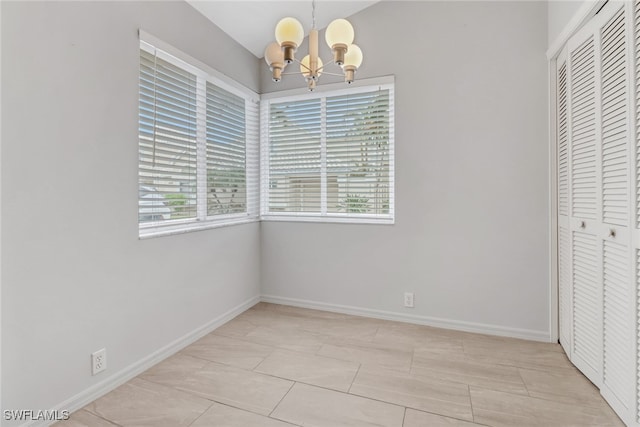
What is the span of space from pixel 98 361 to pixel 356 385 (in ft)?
5.03

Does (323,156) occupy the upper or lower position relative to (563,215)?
upper

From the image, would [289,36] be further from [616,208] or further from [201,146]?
[616,208]

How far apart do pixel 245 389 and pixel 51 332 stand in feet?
3.51

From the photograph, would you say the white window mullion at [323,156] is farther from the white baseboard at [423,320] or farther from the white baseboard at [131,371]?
the white baseboard at [131,371]

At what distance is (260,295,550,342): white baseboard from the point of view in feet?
8.30

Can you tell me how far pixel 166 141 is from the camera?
228 centimetres

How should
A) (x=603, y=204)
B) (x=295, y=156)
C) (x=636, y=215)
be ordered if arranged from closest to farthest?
(x=636, y=215) < (x=603, y=204) < (x=295, y=156)

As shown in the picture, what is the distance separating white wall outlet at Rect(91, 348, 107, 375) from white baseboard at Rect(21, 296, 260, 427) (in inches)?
3.3

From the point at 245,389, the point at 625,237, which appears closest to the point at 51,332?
the point at 245,389

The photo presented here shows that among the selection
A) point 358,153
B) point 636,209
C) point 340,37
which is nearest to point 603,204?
point 636,209

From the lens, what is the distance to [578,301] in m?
2.05

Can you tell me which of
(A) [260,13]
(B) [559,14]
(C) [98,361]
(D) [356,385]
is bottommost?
(D) [356,385]

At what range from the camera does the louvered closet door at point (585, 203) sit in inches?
71.6

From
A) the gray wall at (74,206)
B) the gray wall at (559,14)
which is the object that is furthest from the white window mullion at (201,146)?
the gray wall at (559,14)
